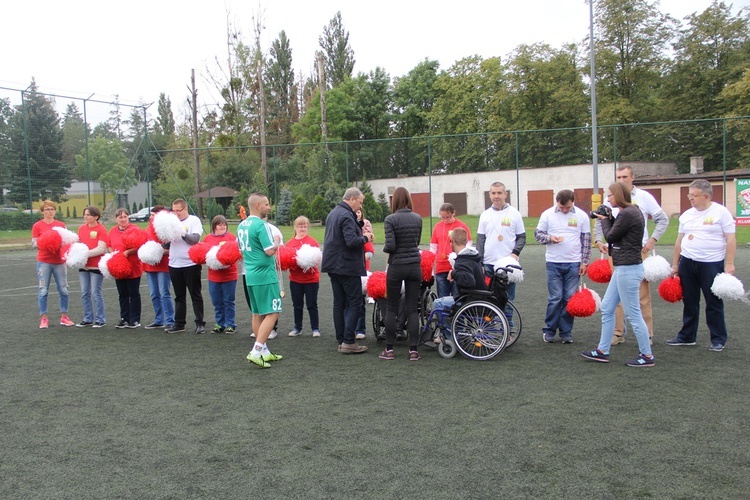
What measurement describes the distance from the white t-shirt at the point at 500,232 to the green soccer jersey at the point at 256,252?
2.55 meters

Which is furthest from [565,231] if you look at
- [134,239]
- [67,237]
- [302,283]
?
[67,237]

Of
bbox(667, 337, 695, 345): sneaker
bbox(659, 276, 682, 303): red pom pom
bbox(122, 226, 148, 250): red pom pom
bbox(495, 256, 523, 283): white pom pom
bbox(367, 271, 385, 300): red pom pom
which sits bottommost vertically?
bbox(667, 337, 695, 345): sneaker

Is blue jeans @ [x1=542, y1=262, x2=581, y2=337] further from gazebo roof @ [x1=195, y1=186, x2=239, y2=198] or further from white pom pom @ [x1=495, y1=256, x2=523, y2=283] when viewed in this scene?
gazebo roof @ [x1=195, y1=186, x2=239, y2=198]

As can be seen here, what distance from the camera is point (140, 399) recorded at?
18.7 ft

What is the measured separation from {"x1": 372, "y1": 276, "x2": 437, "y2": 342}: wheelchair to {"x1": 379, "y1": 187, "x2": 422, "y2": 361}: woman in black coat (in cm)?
45

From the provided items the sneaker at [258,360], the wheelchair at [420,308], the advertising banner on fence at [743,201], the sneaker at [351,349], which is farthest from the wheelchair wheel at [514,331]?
the advertising banner on fence at [743,201]

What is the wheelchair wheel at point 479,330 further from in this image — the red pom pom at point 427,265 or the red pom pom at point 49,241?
the red pom pom at point 49,241

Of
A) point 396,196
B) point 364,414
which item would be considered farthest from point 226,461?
point 396,196

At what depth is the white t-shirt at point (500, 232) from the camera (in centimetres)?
765

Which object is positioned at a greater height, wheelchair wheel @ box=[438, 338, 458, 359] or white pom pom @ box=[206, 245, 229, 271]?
white pom pom @ box=[206, 245, 229, 271]

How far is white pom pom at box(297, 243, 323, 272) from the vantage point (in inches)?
314

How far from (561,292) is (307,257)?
298 centimetres

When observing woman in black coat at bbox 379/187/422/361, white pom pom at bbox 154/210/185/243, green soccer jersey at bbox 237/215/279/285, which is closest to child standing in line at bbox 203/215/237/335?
white pom pom at bbox 154/210/185/243

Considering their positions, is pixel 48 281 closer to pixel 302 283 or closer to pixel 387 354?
pixel 302 283
